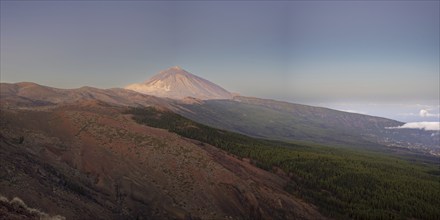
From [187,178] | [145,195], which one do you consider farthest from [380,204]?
[145,195]

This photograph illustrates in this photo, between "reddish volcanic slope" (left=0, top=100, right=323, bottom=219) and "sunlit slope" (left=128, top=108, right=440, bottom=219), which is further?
"sunlit slope" (left=128, top=108, right=440, bottom=219)

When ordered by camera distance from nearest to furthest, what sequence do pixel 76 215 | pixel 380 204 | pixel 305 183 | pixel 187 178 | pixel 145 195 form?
pixel 76 215 < pixel 145 195 < pixel 187 178 < pixel 380 204 < pixel 305 183

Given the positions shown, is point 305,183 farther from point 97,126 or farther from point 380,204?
point 97,126

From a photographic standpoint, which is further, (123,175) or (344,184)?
(344,184)

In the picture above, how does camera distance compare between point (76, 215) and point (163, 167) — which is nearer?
point (76, 215)

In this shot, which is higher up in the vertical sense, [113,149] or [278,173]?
[113,149]

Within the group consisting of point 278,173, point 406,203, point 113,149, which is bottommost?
point 406,203

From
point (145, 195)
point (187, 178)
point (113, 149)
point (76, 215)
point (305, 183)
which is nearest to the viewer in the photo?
point (76, 215)

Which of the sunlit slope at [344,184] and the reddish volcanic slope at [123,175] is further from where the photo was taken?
the sunlit slope at [344,184]

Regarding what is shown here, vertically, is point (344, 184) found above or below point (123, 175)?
below

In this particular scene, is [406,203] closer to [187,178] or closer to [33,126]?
[187,178]
